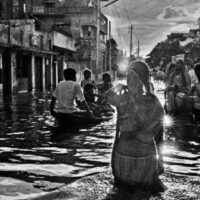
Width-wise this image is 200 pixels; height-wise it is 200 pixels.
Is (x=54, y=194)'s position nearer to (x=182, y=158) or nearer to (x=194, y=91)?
(x=182, y=158)

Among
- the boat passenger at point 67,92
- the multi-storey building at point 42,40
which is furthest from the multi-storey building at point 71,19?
the boat passenger at point 67,92

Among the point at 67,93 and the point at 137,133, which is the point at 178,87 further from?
the point at 137,133

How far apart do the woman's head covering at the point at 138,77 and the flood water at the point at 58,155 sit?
5.77 ft

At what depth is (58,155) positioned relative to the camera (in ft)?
23.3

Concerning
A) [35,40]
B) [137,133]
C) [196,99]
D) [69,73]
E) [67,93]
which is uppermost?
[35,40]

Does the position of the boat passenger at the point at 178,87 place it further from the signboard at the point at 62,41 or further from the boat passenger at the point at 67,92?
the signboard at the point at 62,41

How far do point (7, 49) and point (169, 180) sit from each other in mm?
22292

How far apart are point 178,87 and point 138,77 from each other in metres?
7.91

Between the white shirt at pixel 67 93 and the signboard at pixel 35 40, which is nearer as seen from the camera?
the white shirt at pixel 67 93

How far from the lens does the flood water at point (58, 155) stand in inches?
215

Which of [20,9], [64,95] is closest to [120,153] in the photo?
[64,95]

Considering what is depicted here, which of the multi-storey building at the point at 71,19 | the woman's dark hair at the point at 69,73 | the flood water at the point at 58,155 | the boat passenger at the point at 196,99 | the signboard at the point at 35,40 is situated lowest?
the flood water at the point at 58,155

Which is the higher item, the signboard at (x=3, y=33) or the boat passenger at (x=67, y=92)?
the signboard at (x=3, y=33)

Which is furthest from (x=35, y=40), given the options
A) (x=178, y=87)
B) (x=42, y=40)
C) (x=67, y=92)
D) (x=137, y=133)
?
(x=137, y=133)
